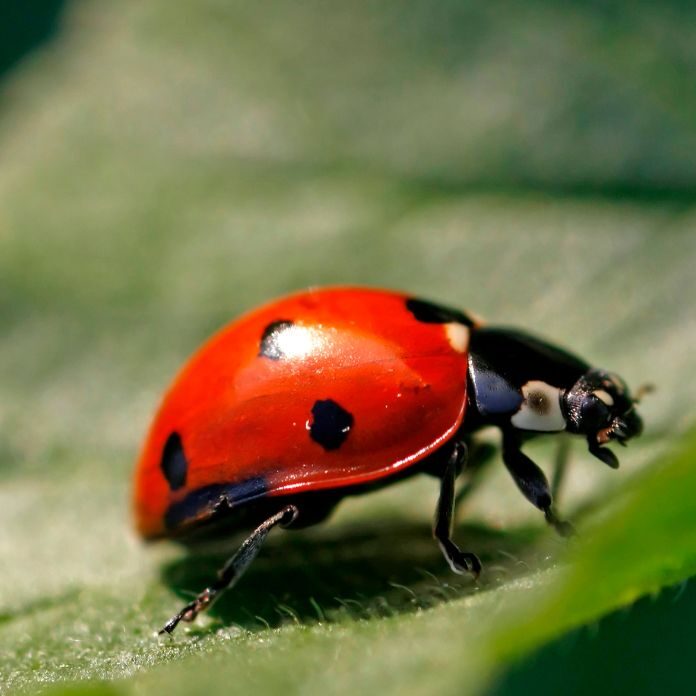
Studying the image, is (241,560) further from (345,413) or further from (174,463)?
(345,413)

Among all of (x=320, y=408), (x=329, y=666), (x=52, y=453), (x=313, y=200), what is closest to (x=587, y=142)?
(x=313, y=200)

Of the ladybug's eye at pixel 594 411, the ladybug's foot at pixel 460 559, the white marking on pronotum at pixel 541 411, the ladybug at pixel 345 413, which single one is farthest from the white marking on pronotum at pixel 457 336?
the ladybug's foot at pixel 460 559

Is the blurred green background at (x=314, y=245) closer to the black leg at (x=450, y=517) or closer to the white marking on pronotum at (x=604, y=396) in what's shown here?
the black leg at (x=450, y=517)

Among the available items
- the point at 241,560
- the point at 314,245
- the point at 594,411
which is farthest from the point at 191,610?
the point at 314,245

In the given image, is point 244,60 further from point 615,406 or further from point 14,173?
point 615,406

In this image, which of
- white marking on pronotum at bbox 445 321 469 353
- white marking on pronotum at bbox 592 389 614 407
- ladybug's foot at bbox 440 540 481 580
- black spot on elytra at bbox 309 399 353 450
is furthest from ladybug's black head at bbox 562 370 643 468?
black spot on elytra at bbox 309 399 353 450
